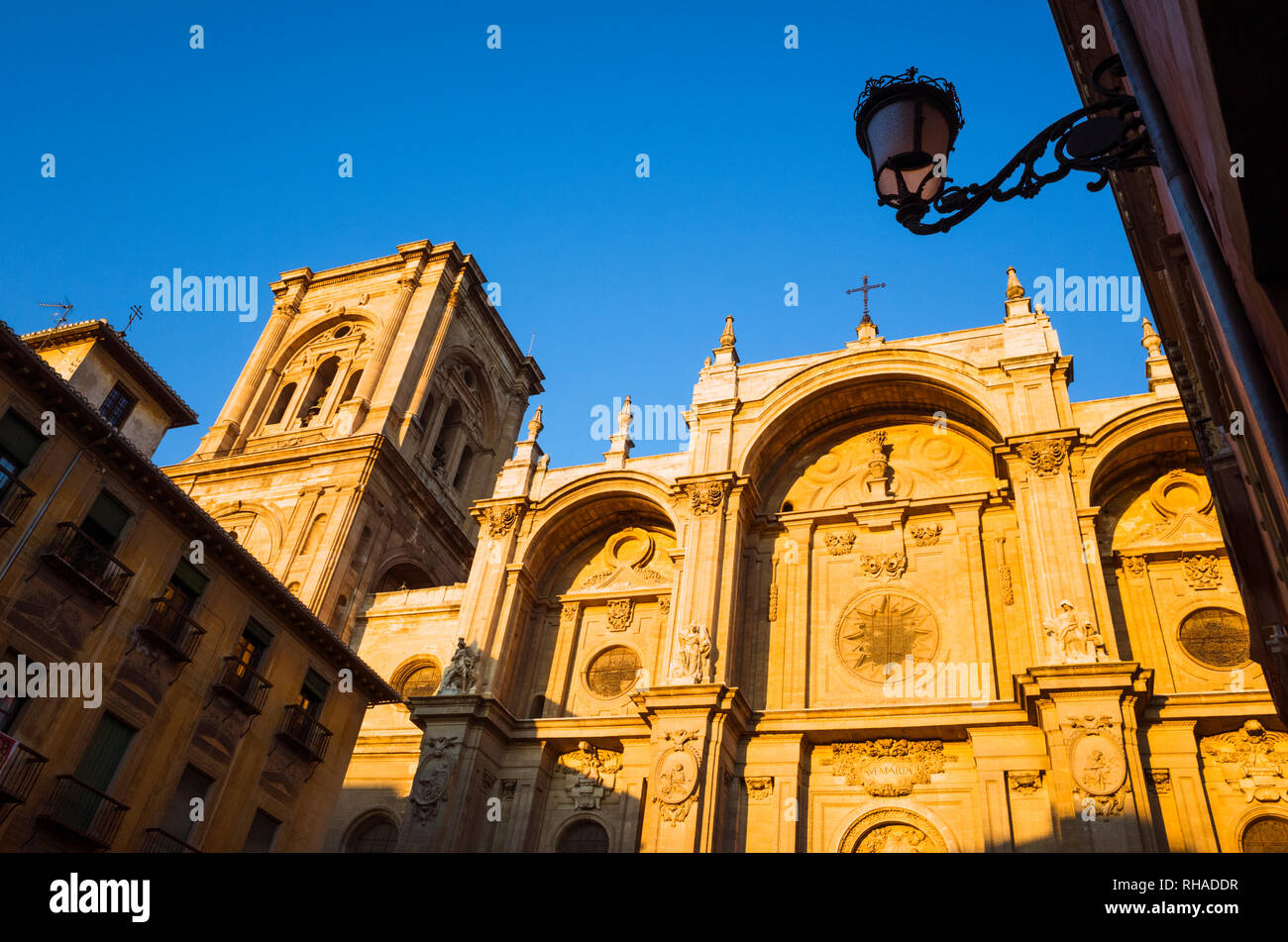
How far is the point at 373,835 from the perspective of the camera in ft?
84.4

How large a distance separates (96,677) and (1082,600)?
19411mm

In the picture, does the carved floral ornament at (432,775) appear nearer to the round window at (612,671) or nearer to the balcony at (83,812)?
the round window at (612,671)

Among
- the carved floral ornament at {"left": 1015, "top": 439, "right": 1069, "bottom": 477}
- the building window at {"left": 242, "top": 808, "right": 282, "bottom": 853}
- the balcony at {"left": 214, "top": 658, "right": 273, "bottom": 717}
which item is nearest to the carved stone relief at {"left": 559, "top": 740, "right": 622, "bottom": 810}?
the building window at {"left": 242, "top": 808, "right": 282, "bottom": 853}

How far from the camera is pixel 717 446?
1061 inches

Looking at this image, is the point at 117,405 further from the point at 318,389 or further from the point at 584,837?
the point at 318,389

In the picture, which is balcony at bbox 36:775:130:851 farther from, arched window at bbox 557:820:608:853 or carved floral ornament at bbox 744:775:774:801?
carved floral ornament at bbox 744:775:774:801

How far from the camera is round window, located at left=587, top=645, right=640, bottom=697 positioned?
25797 millimetres

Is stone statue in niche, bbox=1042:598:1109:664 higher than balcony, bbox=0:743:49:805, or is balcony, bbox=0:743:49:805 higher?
stone statue in niche, bbox=1042:598:1109:664

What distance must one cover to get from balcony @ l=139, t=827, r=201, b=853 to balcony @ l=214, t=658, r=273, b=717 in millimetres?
2876

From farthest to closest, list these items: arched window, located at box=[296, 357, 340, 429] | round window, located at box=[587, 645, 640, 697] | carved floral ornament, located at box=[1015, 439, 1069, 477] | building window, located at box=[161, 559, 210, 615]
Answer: arched window, located at box=[296, 357, 340, 429] → round window, located at box=[587, 645, 640, 697] → carved floral ornament, located at box=[1015, 439, 1069, 477] → building window, located at box=[161, 559, 210, 615]
